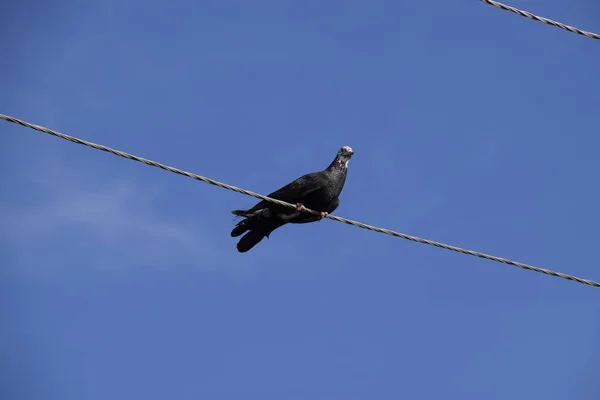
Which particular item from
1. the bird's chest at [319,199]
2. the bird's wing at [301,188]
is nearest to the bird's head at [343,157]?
the bird's wing at [301,188]

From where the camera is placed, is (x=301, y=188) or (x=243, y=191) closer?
(x=243, y=191)

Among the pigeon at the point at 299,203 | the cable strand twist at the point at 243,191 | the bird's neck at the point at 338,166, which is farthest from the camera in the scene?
the bird's neck at the point at 338,166

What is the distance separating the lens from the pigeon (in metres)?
11.7

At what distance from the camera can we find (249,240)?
12.2 metres

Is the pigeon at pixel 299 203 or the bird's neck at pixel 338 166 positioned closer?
the pigeon at pixel 299 203

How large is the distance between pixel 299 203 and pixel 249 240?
3.11 feet

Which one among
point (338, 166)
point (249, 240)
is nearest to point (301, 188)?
point (338, 166)

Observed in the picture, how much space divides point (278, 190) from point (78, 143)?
460 centimetres

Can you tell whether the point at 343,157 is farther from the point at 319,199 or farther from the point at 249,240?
the point at 249,240

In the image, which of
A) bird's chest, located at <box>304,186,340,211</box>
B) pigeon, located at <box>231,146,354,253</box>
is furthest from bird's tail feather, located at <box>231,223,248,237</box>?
bird's chest, located at <box>304,186,340,211</box>

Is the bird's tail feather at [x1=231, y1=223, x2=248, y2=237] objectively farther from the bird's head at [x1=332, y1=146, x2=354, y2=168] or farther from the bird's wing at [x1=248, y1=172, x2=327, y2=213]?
the bird's head at [x1=332, y1=146, x2=354, y2=168]

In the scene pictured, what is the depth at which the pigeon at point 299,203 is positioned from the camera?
11695mm

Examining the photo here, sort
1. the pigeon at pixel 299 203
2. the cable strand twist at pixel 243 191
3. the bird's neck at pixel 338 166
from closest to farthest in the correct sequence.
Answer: the cable strand twist at pixel 243 191, the pigeon at pixel 299 203, the bird's neck at pixel 338 166

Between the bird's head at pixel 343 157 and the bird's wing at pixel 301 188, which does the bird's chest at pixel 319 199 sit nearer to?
the bird's wing at pixel 301 188
